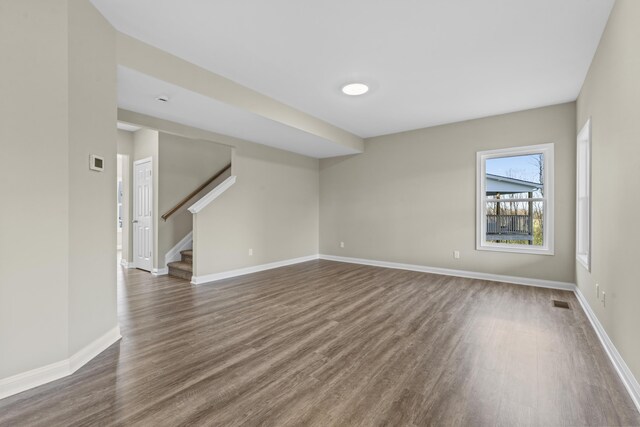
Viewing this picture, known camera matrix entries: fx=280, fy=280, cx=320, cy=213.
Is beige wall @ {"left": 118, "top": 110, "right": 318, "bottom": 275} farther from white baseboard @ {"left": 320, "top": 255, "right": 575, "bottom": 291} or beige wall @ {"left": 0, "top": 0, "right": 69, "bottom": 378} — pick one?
beige wall @ {"left": 0, "top": 0, "right": 69, "bottom": 378}

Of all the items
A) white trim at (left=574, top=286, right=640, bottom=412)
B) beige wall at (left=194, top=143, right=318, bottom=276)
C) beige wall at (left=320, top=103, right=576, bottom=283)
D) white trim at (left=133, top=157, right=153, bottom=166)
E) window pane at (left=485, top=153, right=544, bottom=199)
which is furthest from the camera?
white trim at (left=133, top=157, right=153, bottom=166)

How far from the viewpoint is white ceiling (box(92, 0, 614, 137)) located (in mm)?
2258

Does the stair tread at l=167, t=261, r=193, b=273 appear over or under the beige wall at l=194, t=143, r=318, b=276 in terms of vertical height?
under

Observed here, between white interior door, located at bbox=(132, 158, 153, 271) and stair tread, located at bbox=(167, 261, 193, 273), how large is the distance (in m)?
0.49

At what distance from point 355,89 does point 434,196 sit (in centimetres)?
277

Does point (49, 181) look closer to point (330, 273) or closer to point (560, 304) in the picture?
point (330, 273)

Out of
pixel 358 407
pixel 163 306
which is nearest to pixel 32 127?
pixel 163 306

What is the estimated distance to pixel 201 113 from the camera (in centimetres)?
380

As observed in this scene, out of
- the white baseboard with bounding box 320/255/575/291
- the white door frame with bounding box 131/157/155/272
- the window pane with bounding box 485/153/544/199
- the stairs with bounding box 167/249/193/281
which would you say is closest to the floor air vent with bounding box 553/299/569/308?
the white baseboard with bounding box 320/255/575/291

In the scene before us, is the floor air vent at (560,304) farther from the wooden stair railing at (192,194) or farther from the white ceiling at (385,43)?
the wooden stair railing at (192,194)

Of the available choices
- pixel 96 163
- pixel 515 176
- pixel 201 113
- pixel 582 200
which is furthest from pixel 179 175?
Answer: pixel 582 200

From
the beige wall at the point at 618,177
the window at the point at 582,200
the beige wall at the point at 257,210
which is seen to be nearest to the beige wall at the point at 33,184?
the beige wall at the point at 257,210

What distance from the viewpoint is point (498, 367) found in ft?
6.96

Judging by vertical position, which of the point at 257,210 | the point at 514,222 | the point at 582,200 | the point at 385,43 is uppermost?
the point at 385,43
